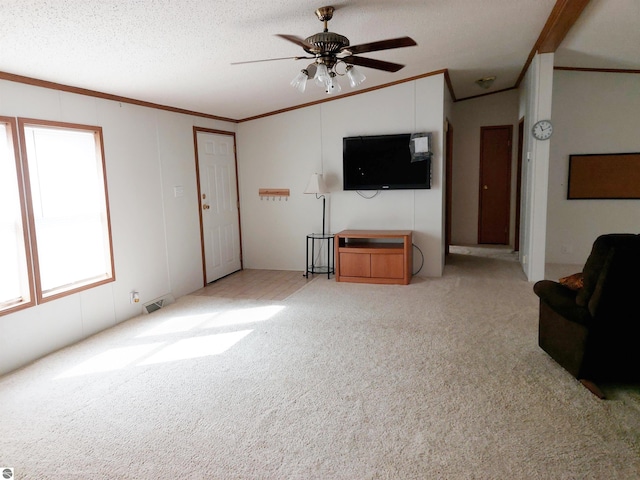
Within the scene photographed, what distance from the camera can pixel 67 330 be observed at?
139 inches

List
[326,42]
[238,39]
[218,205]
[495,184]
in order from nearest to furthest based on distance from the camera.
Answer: [326,42]
[238,39]
[218,205]
[495,184]

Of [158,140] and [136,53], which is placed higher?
[136,53]

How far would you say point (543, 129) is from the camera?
4.70 meters

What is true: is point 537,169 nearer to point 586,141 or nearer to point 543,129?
point 543,129

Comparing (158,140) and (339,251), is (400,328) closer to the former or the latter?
(339,251)

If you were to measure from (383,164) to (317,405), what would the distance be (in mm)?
3561

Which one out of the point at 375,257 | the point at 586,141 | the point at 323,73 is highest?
the point at 323,73

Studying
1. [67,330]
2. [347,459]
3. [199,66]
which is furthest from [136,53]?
[347,459]

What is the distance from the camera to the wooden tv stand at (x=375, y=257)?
5.08 meters

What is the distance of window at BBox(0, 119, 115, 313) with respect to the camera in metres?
3.16

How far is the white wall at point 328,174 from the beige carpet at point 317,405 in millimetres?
1801

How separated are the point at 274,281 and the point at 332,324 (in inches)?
72.1

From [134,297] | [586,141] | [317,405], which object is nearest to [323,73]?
[317,405]

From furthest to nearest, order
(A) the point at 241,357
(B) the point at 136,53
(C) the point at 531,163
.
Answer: (C) the point at 531,163, (A) the point at 241,357, (B) the point at 136,53
